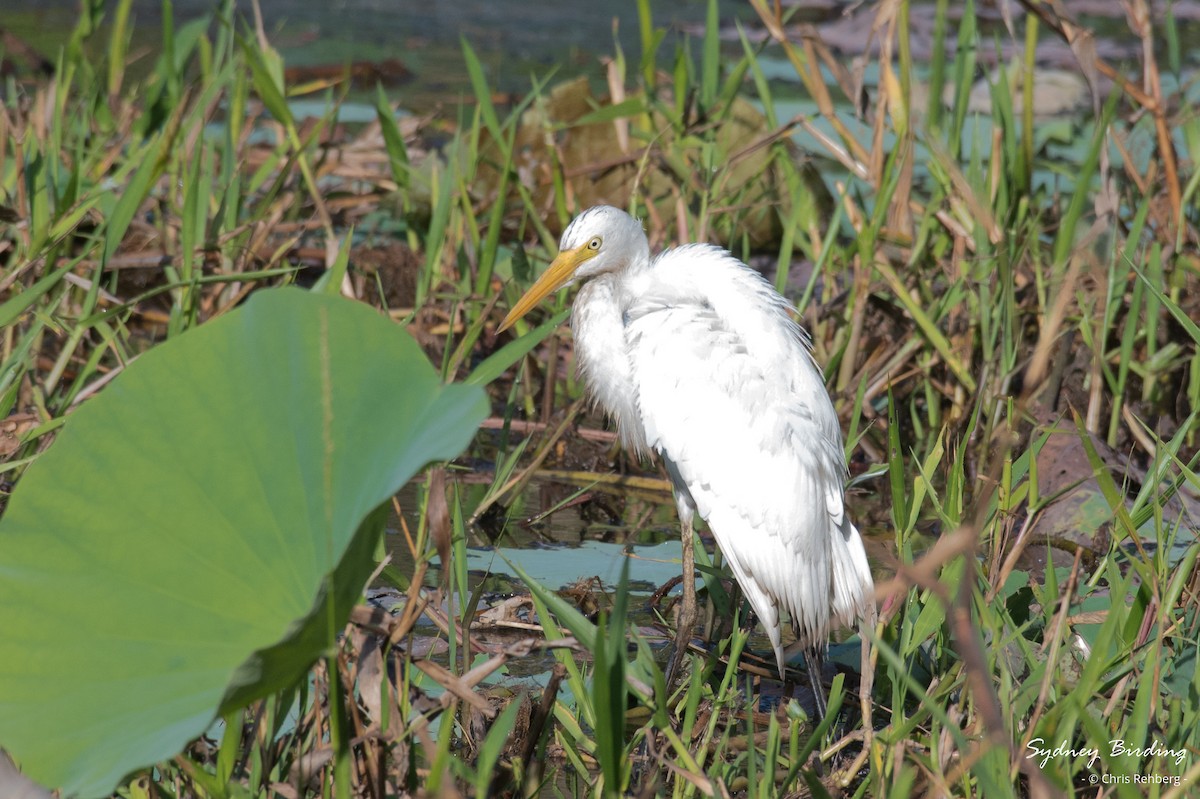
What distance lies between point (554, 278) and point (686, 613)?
94 centimetres

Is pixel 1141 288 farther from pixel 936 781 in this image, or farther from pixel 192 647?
pixel 192 647

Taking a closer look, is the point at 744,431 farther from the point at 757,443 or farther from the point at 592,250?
the point at 592,250

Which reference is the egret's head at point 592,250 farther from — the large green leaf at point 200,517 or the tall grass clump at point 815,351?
the large green leaf at point 200,517

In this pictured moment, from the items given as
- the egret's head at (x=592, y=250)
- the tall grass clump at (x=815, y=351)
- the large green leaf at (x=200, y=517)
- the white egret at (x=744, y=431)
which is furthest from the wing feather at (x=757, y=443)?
the large green leaf at (x=200, y=517)

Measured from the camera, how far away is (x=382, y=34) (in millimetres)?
8844

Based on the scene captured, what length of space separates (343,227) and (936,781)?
3.78m

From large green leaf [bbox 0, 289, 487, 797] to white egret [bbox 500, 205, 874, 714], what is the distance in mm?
1361

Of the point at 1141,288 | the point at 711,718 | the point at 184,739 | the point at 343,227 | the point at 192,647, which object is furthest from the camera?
the point at 343,227

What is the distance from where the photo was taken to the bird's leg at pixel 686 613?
3.03 m

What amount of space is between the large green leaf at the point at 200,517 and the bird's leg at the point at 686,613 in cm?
149

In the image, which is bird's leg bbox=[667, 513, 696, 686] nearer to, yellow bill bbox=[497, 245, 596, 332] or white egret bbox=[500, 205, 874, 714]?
white egret bbox=[500, 205, 874, 714]

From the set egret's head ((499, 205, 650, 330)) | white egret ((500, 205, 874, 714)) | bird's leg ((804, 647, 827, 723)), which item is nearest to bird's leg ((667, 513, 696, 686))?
white egret ((500, 205, 874, 714))

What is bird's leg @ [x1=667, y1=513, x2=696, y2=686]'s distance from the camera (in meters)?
3.03

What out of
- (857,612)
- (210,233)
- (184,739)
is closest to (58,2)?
(210,233)
